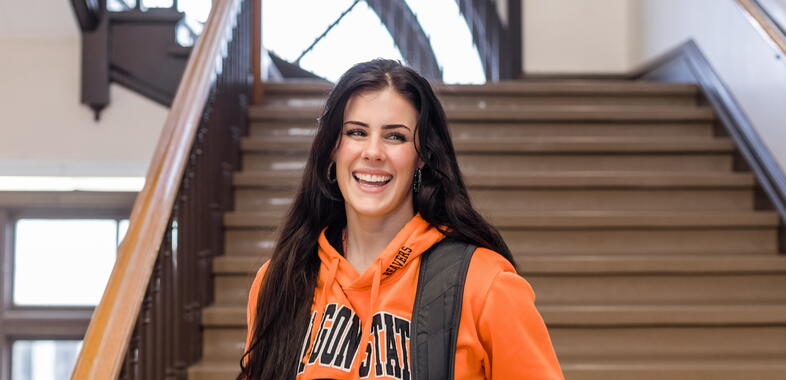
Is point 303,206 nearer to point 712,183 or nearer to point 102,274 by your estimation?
point 712,183

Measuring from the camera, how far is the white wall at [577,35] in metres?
6.17

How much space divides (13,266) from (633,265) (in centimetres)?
477

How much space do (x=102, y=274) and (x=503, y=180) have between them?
3768 millimetres

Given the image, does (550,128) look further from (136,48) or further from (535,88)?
(136,48)

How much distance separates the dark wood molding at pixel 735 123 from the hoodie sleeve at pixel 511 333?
106 inches

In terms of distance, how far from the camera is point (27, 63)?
4.89m

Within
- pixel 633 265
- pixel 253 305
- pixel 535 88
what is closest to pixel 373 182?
pixel 253 305

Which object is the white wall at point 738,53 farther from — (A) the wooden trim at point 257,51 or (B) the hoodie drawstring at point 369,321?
(B) the hoodie drawstring at point 369,321

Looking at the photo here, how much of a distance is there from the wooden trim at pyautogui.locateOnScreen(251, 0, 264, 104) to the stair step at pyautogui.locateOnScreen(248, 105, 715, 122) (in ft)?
0.36

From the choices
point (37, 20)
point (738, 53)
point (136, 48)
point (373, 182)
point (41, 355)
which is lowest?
point (41, 355)

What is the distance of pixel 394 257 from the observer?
1301mm

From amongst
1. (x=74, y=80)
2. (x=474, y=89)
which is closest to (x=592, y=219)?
(x=474, y=89)

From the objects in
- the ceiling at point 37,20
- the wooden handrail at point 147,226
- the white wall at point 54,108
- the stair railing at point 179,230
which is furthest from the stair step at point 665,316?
the ceiling at point 37,20

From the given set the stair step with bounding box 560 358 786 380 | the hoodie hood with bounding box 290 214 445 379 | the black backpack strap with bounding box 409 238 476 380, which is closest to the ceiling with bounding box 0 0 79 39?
the stair step with bounding box 560 358 786 380
